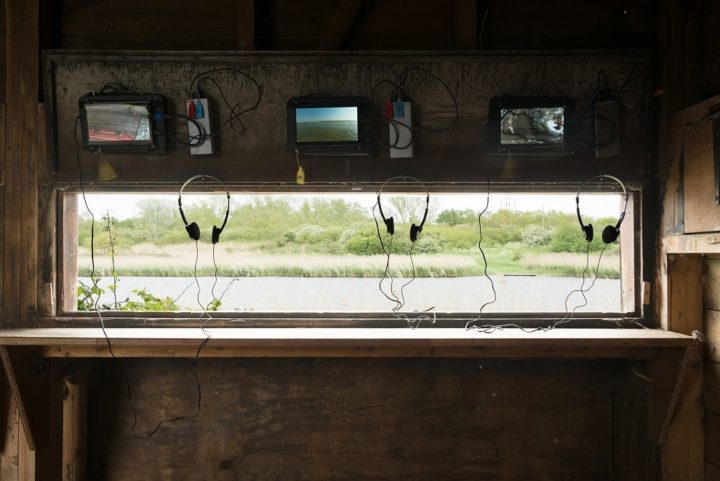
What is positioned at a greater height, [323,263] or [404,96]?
[404,96]

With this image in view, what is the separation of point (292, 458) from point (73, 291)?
122 cm

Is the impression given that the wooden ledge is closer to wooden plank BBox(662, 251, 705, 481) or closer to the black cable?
wooden plank BBox(662, 251, 705, 481)

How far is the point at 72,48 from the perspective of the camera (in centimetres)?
194

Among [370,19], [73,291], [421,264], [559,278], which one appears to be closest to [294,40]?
[370,19]

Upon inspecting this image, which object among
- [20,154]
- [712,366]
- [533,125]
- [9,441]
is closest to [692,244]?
[712,366]

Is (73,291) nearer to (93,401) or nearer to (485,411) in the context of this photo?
(93,401)

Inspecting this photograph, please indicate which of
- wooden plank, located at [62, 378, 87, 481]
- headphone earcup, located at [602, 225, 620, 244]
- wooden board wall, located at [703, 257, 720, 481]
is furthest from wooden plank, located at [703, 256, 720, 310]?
wooden plank, located at [62, 378, 87, 481]

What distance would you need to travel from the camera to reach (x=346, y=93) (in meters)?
1.88

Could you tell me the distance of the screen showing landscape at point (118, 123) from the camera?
5.95ft

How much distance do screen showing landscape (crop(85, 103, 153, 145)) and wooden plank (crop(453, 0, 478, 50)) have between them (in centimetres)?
136

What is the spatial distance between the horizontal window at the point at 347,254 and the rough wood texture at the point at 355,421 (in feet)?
0.94

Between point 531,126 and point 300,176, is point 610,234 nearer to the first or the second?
point 531,126

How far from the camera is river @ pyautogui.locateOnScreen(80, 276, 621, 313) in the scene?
1.99m

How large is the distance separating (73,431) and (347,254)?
1386mm
